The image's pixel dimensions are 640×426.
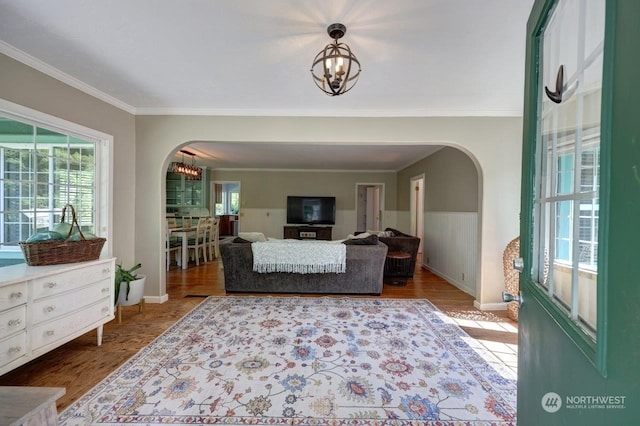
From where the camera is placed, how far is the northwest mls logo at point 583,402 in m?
0.50

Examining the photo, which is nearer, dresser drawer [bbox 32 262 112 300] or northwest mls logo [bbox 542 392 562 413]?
northwest mls logo [bbox 542 392 562 413]

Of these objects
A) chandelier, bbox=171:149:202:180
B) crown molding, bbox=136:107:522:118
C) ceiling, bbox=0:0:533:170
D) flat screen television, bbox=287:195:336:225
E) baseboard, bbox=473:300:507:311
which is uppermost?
ceiling, bbox=0:0:533:170

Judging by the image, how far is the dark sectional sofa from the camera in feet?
12.2

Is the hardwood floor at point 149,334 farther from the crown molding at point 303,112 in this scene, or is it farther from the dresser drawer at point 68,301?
the crown molding at point 303,112

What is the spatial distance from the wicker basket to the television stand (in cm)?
568

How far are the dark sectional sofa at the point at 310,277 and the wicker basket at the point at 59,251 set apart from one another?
1.61 metres

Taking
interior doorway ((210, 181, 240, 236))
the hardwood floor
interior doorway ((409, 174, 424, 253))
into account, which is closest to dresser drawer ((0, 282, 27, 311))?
the hardwood floor

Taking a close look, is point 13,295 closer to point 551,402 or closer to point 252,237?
point 252,237

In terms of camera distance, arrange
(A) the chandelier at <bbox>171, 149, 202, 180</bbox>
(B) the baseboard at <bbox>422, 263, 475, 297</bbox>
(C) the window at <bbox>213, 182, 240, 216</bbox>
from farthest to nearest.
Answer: (C) the window at <bbox>213, 182, 240, 216</bbox>
(A) the chandelier at <bbox>171, 149, 202, 180</bbox>
(B) the baseboard at <bbox>422, 263, 475, 297</bbox>

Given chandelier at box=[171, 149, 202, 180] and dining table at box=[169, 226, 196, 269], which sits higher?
chandelier at box=[171, 149, 202, 180]

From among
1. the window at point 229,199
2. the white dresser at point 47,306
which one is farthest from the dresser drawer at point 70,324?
the window at point 229,199

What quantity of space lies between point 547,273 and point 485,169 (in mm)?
2716

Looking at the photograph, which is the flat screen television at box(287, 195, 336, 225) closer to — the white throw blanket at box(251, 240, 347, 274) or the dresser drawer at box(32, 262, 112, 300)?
the white throw blanket at box(251, 240, 347, 274)

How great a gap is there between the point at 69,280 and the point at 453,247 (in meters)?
4.75
